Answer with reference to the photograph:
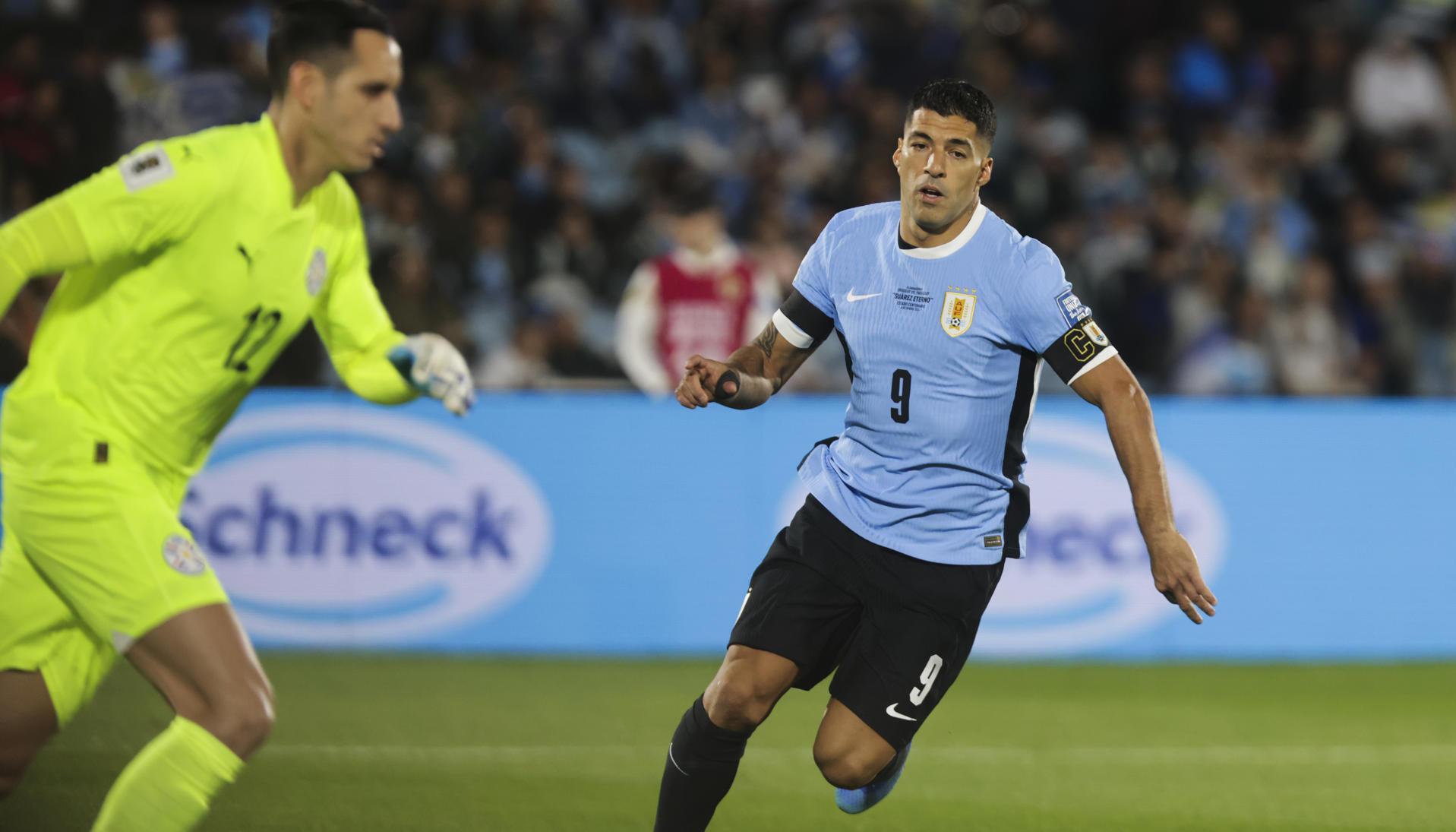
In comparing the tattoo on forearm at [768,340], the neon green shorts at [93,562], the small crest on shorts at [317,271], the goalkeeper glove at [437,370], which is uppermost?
the small crest on shorts at [317,271]

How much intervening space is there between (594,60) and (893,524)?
1022 cm

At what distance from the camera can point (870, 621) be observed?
520cm

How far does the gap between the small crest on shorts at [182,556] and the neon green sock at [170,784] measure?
384 millimetres

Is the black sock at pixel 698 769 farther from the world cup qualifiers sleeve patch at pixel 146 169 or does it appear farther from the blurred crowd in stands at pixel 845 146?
the blurred crowd in stands at pixel 845 146

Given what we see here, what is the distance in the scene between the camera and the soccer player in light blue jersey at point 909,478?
5.03 metres

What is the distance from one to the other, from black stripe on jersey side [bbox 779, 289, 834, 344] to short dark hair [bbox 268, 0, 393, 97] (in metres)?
1.64

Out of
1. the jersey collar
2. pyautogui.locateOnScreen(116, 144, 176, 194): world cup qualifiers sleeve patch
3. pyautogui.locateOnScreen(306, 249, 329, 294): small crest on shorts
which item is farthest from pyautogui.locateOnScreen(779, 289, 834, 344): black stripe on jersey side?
pyautogui.locateOnScreen(116, 144, 176, 194): world cup qualifiers sleeve patch

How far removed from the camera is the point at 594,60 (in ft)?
48.2

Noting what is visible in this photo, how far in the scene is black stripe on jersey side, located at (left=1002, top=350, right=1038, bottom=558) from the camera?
521 cm

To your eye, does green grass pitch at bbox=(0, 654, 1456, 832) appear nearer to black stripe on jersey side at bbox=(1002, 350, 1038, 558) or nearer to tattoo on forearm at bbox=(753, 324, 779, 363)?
black stripe on jersey side at bbox=(1002, 350, 1038, 558)

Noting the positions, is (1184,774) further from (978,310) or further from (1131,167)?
(1131,167)

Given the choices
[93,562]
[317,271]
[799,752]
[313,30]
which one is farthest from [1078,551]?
[93,562]

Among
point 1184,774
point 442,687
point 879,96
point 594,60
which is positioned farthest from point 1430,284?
point 442,687

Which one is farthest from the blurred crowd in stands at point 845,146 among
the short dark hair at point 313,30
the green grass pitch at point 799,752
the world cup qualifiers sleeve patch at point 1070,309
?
the short dark hair at point 313,30
